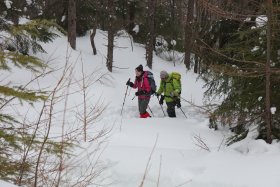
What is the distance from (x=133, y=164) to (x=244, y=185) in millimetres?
2025

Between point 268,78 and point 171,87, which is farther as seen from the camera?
point 171,87

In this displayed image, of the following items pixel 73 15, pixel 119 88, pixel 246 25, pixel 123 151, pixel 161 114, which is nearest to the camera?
pixel 123 151

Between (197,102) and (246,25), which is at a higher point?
(246,25)

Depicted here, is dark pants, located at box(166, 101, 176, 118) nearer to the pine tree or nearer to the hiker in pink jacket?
the hiker in pink jacket

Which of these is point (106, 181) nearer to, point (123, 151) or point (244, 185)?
point (123, 151)

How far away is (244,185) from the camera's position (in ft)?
20.9

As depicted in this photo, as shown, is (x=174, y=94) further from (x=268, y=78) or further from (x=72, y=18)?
(x=72, y=18)

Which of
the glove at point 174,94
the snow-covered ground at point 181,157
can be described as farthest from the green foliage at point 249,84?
the glove at point 174,94

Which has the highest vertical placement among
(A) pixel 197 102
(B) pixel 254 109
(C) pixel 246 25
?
(C) pixel 246 25

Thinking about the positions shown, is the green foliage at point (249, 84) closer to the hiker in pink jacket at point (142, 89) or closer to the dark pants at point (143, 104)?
the hiker in pink jacket at point (142, 89)

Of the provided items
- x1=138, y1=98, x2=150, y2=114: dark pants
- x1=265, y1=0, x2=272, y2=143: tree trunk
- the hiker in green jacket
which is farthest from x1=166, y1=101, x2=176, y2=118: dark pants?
x1=265, y1=0, x2=272, y2=143: tree trunk

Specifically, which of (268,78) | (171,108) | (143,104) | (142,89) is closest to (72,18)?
(142,89)

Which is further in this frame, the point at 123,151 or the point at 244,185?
the point at 123,151

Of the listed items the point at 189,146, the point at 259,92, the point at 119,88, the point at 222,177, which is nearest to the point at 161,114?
the point at 119,88
